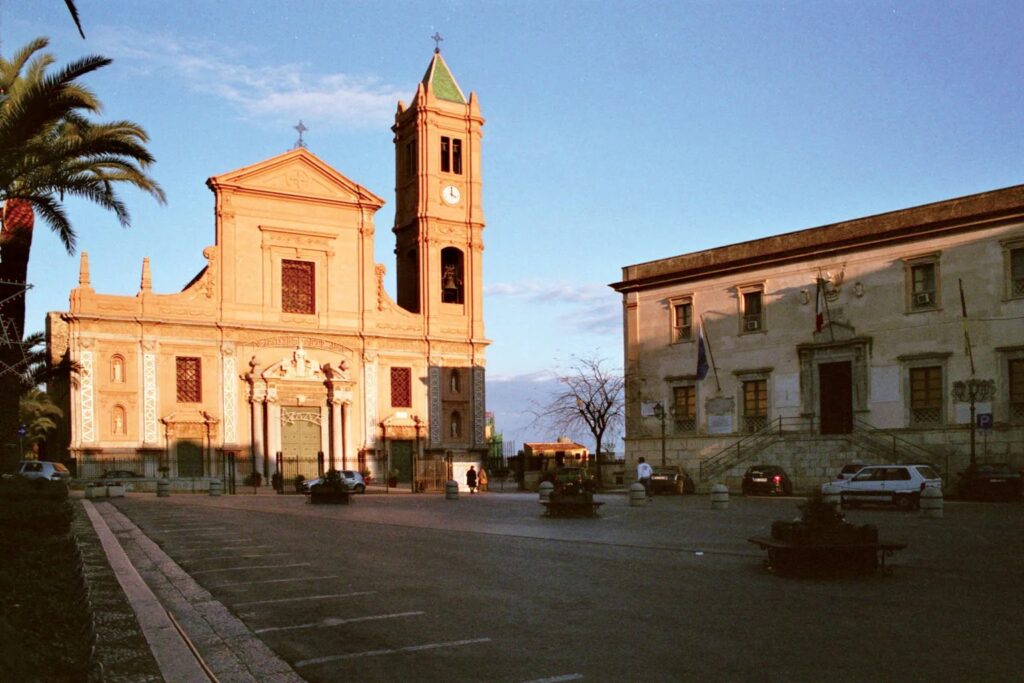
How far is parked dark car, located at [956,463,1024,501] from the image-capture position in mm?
29406

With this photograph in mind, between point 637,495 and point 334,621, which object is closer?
point 334,621

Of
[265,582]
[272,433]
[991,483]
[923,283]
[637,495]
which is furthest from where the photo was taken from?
[272,433]

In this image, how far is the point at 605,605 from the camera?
10.1 m

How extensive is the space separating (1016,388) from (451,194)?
34034mm

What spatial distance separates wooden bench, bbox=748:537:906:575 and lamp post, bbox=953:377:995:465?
21.1 m

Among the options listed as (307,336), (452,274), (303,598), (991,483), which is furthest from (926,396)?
(307,336)

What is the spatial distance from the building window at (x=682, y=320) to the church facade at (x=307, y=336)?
40.6 feet

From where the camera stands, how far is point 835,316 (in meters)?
37.4

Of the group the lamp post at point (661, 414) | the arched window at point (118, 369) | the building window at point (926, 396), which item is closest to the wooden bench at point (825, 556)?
the building window at point (926, 396)

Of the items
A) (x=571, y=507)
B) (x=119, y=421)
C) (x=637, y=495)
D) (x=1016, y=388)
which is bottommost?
(x=637, y=495)

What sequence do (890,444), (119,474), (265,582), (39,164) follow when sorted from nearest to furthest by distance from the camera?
(265,582) < (39,164) < (890,444) < (119,474)

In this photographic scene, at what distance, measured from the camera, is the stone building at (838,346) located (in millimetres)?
32875

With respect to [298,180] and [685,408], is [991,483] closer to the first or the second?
[685,408]

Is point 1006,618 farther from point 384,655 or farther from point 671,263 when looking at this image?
point 671,263
